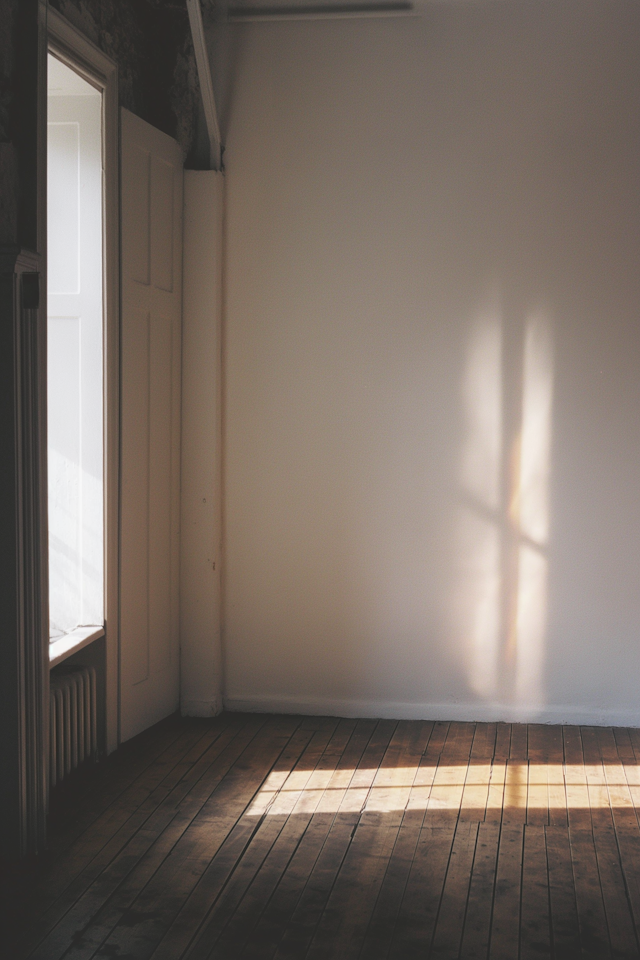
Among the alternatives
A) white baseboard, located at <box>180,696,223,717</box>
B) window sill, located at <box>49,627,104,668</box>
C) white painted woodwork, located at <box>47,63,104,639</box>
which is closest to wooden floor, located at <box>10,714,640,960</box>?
white baseboard, located at <box>180,696,223,717</box>

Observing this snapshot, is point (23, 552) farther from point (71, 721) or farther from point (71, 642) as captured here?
point (71, 721)

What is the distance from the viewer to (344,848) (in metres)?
3.37

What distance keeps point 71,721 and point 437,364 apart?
250 cm

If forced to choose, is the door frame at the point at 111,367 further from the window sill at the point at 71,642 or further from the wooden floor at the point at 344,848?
the wooden floor at the point at 344,848

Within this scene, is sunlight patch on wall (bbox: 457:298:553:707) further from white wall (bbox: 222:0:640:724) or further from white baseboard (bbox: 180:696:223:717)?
white baseboard (bbox: 180:696:223:717)

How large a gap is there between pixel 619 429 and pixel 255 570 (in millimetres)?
2044

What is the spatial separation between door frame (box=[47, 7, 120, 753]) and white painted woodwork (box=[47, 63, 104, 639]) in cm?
3

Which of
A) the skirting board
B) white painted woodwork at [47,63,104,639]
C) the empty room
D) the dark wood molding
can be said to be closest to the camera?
the dark wood molding

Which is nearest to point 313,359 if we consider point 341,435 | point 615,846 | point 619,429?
point 341,435

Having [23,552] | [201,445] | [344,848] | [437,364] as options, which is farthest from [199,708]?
[437,364]

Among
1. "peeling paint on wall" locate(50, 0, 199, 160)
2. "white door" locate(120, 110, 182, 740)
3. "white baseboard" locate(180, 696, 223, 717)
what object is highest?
"peeling paint on wall" locate(50, 0, 199, 160)

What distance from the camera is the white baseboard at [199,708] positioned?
16.0 feet

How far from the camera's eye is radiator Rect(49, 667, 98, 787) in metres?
3.71

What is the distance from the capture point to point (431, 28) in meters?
4.68
